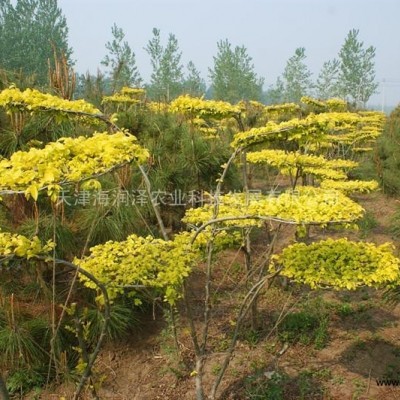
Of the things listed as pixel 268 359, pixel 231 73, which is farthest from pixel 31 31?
pixel 268 359

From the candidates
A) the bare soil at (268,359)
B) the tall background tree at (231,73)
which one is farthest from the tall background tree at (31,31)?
the bare soil at (268,359)

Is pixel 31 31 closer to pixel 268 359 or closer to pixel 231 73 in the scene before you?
pixel 231 73

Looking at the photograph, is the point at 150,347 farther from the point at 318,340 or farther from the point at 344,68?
the point at 344,68

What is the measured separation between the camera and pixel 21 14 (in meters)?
36.2

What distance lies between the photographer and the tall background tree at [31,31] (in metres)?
33.5

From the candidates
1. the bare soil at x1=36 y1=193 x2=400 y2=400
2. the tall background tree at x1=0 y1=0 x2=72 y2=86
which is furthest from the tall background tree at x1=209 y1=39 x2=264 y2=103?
the bare soil at x1=36 y1=193 x2=400 y2=400

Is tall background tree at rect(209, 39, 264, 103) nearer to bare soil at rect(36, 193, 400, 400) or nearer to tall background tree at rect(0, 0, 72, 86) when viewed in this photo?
tall background tree at rect(0, 0, 72, 86)

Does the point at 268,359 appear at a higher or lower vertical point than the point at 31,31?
lower

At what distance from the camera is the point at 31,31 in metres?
35.1

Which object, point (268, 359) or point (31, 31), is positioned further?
point (31, 31)

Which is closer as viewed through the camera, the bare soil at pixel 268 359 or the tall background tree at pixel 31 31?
the bare soil at pixel 268 359

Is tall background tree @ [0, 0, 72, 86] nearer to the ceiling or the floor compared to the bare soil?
nearer to the ceiling

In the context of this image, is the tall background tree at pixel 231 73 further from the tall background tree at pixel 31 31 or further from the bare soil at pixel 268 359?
the bare soil at pixel 268 359

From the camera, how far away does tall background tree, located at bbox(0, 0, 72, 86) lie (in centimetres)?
3350
